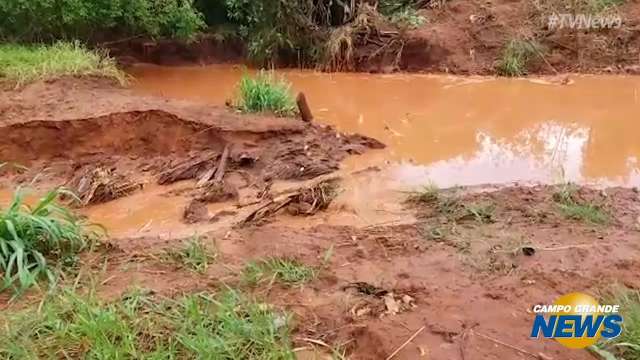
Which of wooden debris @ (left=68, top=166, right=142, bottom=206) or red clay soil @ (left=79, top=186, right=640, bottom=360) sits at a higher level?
red clay soil @ (left=79, top=186, right=640, bottom=360)

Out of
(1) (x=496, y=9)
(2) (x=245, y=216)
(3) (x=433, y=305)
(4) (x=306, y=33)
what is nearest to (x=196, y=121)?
(2) (x=245, y=216)

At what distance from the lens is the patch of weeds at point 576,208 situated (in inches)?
187

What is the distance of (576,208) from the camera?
4883mm

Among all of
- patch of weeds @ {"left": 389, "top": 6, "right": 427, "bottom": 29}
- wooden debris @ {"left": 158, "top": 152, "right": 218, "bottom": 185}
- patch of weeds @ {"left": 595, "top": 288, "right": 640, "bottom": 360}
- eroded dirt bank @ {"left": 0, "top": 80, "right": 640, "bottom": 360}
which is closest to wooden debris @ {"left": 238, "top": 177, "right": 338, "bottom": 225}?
eroded dirt bank @ {"left": 0, "top": 80, "right": 640, "bottom": 360}

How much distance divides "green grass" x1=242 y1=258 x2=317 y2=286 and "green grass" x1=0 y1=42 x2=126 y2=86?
509 cm

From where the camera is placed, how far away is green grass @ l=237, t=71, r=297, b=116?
25.1 feet

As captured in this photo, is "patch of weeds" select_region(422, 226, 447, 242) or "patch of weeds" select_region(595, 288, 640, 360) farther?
"patch of weeds" select_region(422, 226, 447, 242)

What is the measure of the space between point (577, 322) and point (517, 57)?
8237 millimetres

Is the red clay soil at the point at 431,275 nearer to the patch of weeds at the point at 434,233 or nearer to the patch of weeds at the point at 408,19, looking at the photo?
the patch of weeds at the point at 434,233

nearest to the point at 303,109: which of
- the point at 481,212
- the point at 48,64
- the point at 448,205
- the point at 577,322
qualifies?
the point at 448,205

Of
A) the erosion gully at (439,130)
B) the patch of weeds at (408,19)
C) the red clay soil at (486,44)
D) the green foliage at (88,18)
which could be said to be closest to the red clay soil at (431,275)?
the erosion gully at (439,130)

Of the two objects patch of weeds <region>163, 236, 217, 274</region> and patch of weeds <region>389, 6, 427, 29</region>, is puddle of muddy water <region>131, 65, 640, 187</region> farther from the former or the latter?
patch of weeds <region>163, 236, 217, 274</region>

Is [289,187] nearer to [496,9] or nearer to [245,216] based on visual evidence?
[245,216]

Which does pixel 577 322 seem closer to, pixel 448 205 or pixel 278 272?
pixel 278 272
